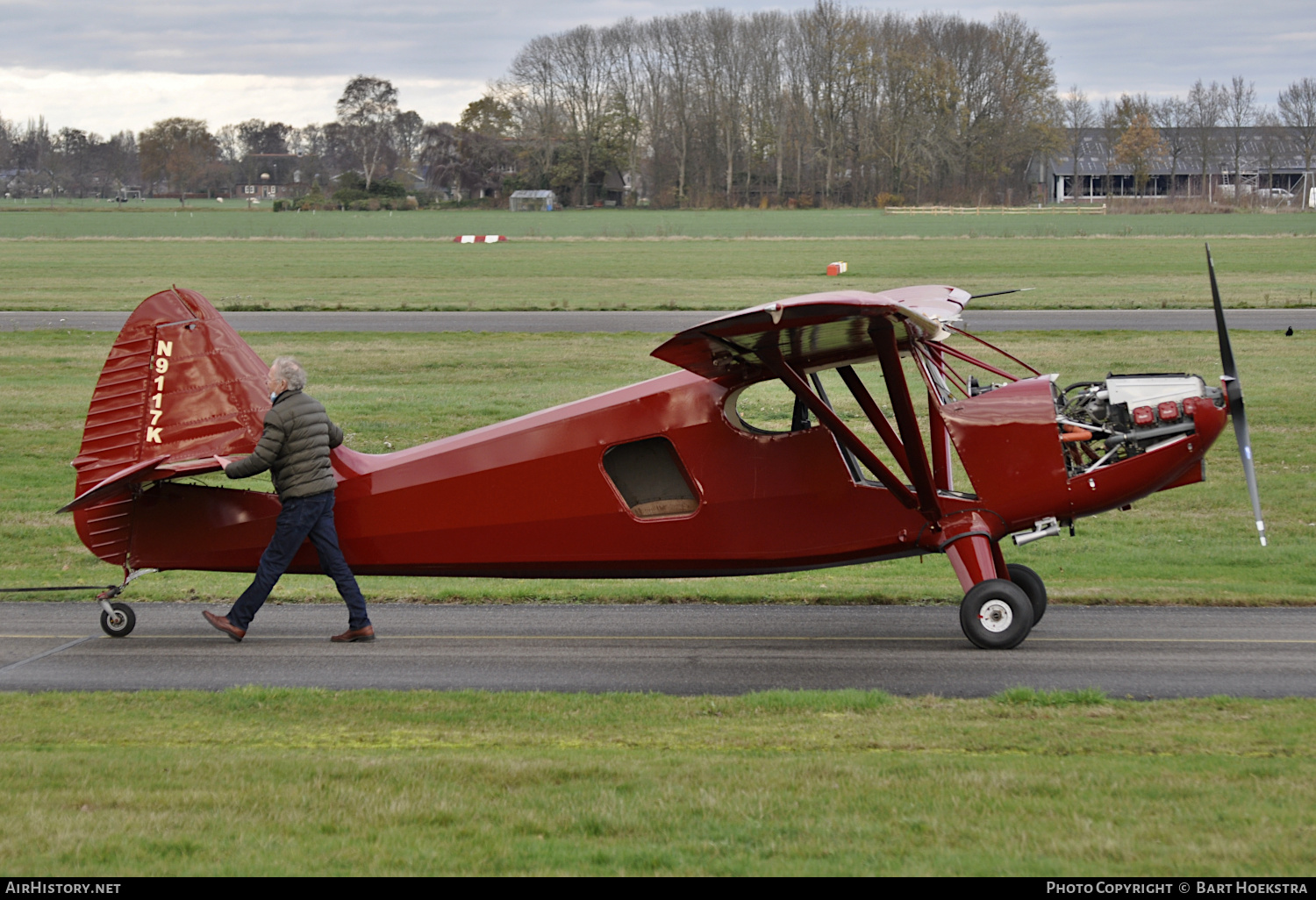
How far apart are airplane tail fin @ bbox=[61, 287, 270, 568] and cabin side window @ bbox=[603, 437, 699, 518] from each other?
2913 mm

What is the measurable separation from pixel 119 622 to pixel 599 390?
42.1ft

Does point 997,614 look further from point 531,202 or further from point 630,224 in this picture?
point 531,202

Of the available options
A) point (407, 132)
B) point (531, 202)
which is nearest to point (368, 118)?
point (407, 132)

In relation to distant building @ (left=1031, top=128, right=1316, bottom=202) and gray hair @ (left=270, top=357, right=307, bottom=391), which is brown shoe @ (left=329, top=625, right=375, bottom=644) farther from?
distant building @ (left=1031, top=128, right=1316, bottom=202)

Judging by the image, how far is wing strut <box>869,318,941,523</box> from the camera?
8.66 meters

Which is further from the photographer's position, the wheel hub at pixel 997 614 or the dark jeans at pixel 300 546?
the dark jeans at pixel 300 546

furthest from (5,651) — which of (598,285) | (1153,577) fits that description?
(598,285)

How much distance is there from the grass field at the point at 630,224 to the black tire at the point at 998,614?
67885 mm

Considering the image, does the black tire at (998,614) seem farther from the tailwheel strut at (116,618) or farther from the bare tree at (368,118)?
the bare tree at (368,118)

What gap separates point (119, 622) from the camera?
9852 mm

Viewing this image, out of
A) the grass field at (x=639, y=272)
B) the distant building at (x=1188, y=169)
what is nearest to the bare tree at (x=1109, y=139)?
the distant building at (x=1188, y=169)

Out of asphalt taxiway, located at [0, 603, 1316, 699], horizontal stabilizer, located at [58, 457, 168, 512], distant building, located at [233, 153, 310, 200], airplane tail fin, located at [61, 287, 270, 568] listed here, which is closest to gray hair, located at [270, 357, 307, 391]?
airplane tail fin, located at [61, 287, 270, 568]

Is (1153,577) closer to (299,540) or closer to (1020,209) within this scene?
(299,540)

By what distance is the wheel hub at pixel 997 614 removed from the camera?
9016mm
